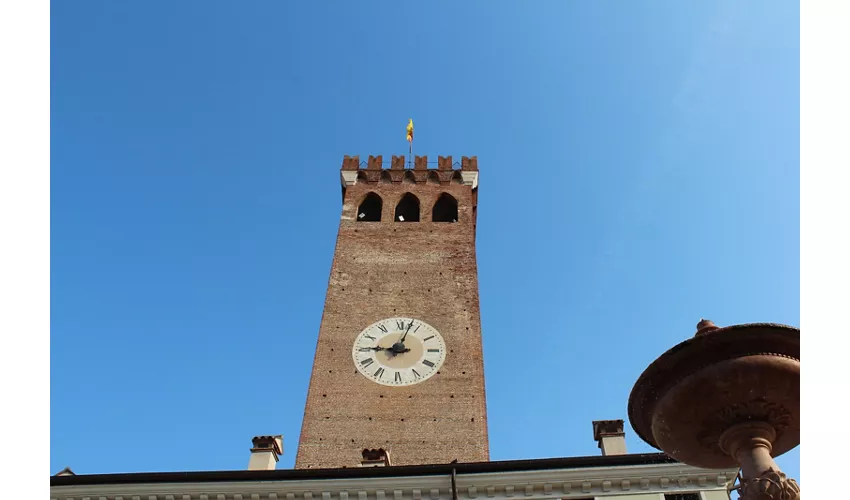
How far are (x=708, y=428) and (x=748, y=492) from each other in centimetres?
68

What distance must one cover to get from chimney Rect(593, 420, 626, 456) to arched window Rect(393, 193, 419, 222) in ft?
46.2

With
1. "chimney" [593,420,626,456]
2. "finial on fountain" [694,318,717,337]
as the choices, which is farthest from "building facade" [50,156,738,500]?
"finial on fountain" [694,318,717,337]

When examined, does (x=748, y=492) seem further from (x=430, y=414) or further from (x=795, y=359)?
(x=430, y=414)

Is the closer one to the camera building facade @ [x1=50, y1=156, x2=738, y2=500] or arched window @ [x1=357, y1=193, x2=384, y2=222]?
building facade @ [x1=50, y1=156, x2=738, y2=500]

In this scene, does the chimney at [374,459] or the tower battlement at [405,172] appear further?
the tower battlement at [405,172]

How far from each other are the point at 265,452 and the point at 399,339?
22.4 ft

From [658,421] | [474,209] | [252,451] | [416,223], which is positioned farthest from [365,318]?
[658,421]

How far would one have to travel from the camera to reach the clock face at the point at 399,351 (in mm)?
20766

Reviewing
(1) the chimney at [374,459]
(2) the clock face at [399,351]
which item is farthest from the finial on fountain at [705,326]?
(2) the clock face at [399,351]

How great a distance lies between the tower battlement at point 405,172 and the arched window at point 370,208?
0.80 metres

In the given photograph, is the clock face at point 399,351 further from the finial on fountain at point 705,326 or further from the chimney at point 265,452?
the finial on fountain at point 705,326

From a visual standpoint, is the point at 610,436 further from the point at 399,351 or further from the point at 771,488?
the point at 771,488

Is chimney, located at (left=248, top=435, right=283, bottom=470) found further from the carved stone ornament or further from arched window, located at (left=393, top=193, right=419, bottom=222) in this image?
arched window, located at (left=393, top=193, right=419, bottom=222)

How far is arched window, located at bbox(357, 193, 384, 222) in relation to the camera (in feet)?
91.2
